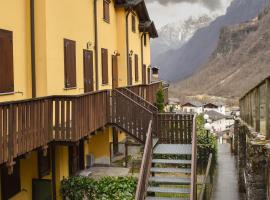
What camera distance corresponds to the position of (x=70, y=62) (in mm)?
15328

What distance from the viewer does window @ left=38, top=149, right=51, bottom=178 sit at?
555 inches

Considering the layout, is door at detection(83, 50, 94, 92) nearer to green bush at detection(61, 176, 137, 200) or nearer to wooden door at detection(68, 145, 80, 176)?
wooden door at detection(68, 145, 80, 176)

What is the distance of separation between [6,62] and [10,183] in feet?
12.1

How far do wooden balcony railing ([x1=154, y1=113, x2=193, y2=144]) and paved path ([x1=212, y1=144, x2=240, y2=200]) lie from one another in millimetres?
5632

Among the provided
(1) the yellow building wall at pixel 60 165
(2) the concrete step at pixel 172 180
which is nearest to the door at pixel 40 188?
(1) the yellow building wall at pixel 60 165

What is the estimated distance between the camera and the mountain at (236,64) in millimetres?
143500

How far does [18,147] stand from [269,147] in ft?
18.6

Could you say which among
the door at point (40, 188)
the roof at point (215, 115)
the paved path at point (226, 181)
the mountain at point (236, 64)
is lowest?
the paved path at point (226, 181)

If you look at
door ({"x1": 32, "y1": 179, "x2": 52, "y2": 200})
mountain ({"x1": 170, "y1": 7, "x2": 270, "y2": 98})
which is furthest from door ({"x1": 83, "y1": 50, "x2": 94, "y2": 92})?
mountain ({"x1": 170, "y1": 7, "x2": 270, "y2": 98})

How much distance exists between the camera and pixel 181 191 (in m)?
13.6

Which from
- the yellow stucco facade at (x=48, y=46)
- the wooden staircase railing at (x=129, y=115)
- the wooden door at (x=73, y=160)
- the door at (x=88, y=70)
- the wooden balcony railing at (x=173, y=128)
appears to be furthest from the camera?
the door at (x=88, y=70)

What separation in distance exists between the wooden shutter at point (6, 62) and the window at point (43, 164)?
10.3 feet

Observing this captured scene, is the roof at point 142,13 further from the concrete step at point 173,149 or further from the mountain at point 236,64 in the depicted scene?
the mountain at point 236,64

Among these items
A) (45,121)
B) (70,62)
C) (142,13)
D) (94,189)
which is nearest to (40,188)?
(94,189)
